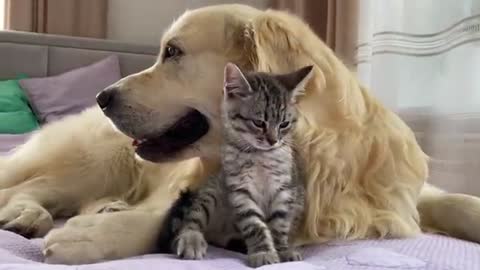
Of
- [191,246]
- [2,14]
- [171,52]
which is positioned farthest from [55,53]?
[191,246]

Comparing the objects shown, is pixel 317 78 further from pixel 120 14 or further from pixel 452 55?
pixel 120 14

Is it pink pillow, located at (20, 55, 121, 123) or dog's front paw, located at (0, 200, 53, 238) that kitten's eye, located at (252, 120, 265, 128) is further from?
pink pillow, located at (20, 55, 121, 123)

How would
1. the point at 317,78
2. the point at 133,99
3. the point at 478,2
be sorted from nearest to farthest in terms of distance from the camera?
the point at 317,78, the point at 133,99, the point at 478,2

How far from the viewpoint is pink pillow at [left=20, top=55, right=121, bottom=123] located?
10.4 feet

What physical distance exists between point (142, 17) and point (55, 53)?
2.32ft

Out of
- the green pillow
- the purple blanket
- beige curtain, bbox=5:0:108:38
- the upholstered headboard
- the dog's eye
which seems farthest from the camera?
beige curtain, bbox=5:0:108:38

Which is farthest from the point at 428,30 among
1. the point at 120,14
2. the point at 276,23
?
the point at 120,14

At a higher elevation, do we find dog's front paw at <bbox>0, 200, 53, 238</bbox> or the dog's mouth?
the dog's mouth

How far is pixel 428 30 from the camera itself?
215 centimetres

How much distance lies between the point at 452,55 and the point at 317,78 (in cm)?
97

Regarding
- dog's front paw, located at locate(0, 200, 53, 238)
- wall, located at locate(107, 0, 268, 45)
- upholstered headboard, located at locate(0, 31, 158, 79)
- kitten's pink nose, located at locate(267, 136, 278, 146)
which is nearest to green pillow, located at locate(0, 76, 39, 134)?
upholstered headboard, located at locate(0, 31, 158, 79)

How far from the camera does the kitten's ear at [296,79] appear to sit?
1.13 m

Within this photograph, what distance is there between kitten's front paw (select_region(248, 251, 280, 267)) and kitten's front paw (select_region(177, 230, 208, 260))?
81 millimetres

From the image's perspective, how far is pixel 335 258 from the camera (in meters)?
1.05
